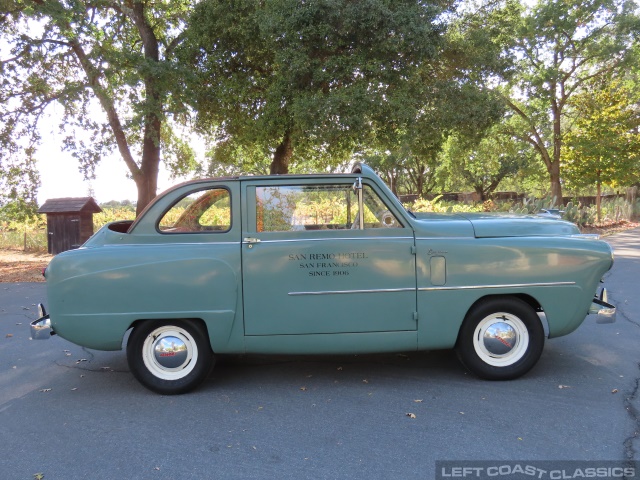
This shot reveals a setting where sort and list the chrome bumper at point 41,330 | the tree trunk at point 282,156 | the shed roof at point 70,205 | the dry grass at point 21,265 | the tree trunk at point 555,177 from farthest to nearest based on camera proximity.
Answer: the tree trunk at point 555,177
the shed roof at point 70,205
the tree trunk at point 282,156
the dry grass at point 21,265
the chrome bumper at point 41,330

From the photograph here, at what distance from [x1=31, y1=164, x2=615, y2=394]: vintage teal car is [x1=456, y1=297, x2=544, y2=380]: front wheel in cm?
1

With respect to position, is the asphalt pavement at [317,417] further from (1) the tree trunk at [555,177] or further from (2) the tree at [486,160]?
(1) the tree trunk at [555,177]

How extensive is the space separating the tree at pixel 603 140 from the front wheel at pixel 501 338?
2056 cm

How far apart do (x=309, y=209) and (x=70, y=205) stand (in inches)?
528

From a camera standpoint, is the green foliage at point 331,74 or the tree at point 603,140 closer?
the green foliage at point 331,74

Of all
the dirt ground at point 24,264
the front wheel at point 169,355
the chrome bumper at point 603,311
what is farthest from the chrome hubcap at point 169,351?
the dirt ground at point 24,264

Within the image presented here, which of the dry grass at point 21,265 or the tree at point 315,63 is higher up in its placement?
the tree at point 315,63

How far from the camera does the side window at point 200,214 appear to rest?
4.70 metres

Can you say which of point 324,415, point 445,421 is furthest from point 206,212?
point 445,421

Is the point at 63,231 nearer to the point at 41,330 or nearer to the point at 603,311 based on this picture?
the point at 41,330

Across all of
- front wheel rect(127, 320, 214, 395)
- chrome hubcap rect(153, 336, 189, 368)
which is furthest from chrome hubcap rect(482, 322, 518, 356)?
chrome hubcap rect(153, 336, 189, 368)

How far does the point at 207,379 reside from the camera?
4922 mm

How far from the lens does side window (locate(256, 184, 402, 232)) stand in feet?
15.3

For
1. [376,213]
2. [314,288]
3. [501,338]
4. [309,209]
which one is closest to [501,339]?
[501,338]
